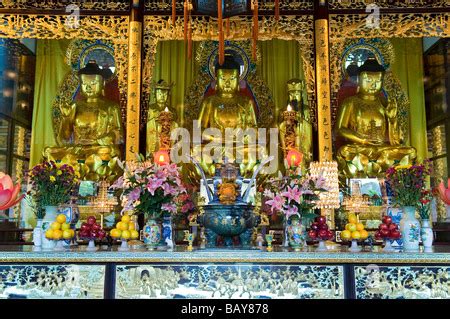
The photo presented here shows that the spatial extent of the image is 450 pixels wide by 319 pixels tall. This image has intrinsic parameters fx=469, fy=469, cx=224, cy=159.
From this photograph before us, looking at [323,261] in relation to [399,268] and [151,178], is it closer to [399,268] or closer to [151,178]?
[399,268]

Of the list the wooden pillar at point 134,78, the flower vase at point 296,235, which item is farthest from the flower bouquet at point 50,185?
the wooden pillar at point 134,78

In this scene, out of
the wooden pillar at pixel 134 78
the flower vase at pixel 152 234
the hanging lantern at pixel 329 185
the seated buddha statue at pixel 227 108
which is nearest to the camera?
the flower vase at pixel 152 234

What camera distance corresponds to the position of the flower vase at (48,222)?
Answer: 2.62 m

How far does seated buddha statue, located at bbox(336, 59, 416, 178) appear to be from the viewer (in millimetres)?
5305

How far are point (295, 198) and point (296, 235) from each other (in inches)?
8.6

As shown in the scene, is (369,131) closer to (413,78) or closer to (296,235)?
(413,78)

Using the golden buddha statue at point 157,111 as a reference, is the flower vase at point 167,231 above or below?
below

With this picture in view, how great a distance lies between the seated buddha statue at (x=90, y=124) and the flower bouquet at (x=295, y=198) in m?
2.98

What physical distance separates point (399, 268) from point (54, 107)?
16.1 ft

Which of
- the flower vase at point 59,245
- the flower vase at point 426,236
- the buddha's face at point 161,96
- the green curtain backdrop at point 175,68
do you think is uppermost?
the green curtain backdrop at point 175,68

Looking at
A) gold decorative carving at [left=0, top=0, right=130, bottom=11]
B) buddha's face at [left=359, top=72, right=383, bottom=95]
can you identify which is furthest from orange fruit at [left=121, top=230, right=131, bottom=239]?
buddha's face at [left=359, top=72, right=383, bottom=95]

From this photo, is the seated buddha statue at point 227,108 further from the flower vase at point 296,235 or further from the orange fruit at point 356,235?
the orange fruit at point 356,235

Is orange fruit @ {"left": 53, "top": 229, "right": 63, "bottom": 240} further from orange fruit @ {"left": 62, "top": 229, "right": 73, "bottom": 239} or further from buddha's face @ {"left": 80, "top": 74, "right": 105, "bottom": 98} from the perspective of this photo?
buddha's face @ {"left": 80, "top": 74, "right": 105, "bottom": 98}
